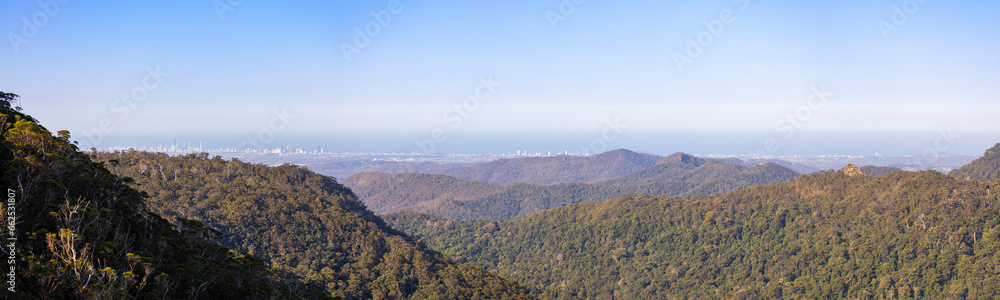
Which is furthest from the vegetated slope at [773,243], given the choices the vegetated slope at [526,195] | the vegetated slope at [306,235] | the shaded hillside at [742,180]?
the shaded hillside at [742,180]

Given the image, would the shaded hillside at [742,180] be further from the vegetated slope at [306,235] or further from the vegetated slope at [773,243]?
the vegetated slope at [306,235]

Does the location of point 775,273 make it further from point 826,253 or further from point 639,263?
point 639,263

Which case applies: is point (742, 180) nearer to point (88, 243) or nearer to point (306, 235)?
point (306, 235)

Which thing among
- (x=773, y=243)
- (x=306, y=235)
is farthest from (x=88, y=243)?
(x=773, y=243)

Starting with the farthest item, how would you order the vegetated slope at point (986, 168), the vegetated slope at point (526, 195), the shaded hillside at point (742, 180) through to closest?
the vegetated slope at point (526, 195)
the shaded hillside at point (742, 180)
the vegetated slope at point (986, 168)

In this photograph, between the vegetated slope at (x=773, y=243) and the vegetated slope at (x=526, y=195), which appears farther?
the vegetated slope at (x=526, y=195)

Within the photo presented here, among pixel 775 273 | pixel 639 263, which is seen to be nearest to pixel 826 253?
pixel 775 273
